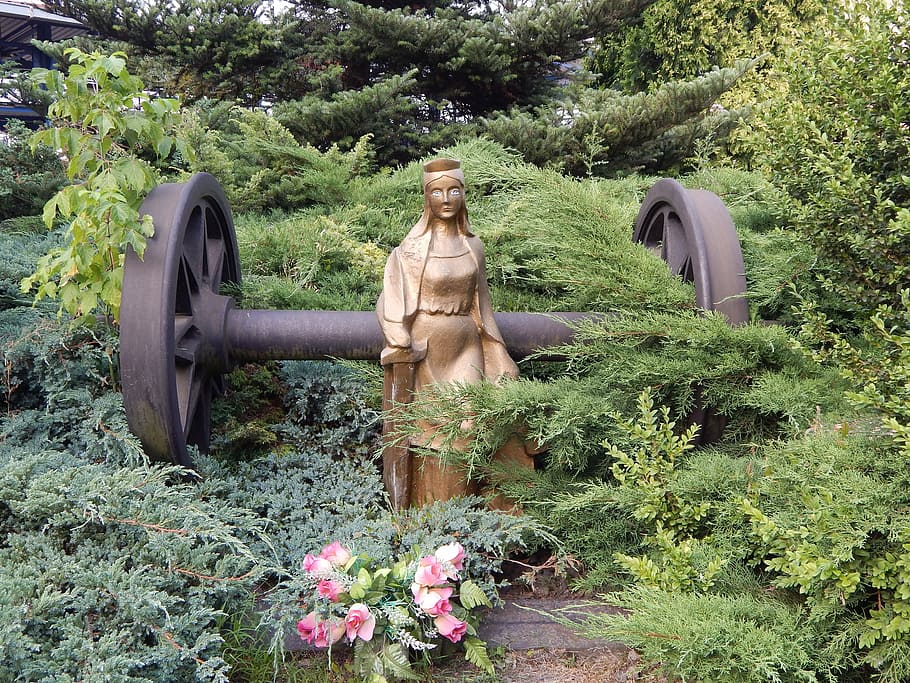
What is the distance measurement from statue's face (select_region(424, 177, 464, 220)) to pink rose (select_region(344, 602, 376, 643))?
1461 millimetres

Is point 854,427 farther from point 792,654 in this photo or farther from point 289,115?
point 289,115

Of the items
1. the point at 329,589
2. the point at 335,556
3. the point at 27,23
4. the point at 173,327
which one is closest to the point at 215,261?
the point at 173,327

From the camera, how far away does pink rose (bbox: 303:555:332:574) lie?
220 centimetres

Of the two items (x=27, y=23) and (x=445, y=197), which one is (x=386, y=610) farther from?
(x=27, y=23)

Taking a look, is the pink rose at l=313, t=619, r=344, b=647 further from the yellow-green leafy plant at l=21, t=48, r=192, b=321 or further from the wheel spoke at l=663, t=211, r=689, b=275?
the wheel spoke at l=663, t=211, r=689, b=275

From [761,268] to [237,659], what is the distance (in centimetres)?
266

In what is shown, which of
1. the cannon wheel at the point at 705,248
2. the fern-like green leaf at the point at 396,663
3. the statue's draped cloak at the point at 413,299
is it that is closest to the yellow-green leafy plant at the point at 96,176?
the statue's draped cloak at the point at 413,299

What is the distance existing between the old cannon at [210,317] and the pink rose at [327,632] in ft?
2.78

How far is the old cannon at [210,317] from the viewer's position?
7.63ft

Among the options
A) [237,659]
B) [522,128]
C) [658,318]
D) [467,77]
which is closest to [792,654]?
[658,318]

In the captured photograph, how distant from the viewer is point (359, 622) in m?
2.07

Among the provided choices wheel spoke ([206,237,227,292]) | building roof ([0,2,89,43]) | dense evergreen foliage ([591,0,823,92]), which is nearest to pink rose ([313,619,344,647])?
wheel spoke ([206,237,227,292])

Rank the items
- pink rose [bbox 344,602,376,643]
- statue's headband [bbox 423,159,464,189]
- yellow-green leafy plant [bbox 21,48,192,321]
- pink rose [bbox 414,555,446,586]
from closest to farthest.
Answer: pink rose [bbox 344,602,376,643] → pink rose [bbox 414,555,446,586] → yellow-green leafy plant [bbox 21,48,192,321] → statue's headband [bbox 423,159,464,189]

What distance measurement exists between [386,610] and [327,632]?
20cm
